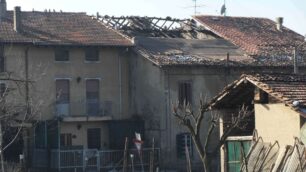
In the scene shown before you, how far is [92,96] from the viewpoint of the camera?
5047 cm

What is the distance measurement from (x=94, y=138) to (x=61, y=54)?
5716 millimetres

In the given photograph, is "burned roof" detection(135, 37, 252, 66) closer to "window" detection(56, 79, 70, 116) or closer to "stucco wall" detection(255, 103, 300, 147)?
"window" detection(56, 79, 70, 116)

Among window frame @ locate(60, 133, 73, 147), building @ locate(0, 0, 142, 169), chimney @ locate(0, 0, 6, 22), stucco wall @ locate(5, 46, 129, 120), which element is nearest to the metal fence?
building @ locate(0, 0, 142, 169)

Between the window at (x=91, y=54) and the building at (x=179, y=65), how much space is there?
2.34 metres

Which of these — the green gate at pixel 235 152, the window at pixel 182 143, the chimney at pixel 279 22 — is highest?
the chimney at pixel 279 22

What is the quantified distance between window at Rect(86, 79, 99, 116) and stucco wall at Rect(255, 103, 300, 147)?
89.8 ft

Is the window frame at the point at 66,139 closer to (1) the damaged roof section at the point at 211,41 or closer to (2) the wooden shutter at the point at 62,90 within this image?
(2) the wooden shutter at the point at 62,90

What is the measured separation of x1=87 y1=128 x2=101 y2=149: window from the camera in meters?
49.7

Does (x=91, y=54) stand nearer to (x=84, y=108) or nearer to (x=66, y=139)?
(x=84, y=108)

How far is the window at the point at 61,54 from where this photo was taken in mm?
49750

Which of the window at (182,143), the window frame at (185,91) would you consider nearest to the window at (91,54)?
the window frame at (185,91)

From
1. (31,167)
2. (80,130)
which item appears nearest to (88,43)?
(80,130)

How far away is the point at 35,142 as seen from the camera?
4816 centimetres

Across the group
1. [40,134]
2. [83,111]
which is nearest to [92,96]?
[83,111]
